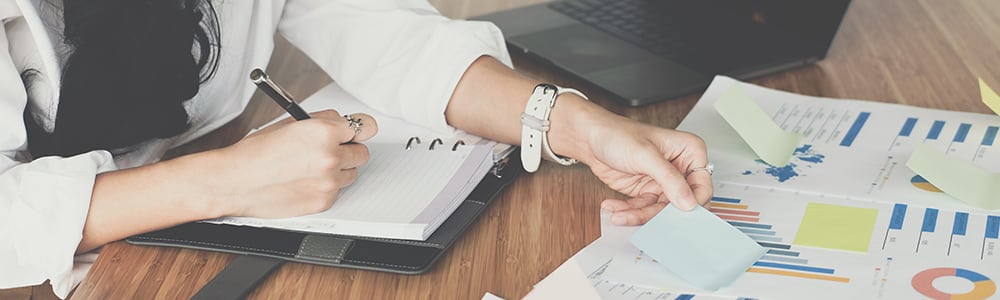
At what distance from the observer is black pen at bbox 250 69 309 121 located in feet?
2.98

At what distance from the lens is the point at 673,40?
1.35m

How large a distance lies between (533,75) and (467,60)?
196 millimetres

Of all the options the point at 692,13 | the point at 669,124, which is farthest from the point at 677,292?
the point at 692,13

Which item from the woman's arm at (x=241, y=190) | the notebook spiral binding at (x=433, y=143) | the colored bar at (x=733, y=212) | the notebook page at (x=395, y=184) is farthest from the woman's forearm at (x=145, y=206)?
the colored bar at (x=733, y=212)

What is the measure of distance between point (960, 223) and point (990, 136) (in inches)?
9.0

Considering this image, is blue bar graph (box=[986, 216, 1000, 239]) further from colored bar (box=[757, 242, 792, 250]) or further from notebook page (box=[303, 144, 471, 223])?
notebook page (box=[303, 144, 471, 223])

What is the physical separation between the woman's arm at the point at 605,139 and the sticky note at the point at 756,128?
121 millimetres

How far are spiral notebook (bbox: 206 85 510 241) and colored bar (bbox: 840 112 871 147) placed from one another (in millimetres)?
361

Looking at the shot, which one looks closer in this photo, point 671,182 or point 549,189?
point 671,182

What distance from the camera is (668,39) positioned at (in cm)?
135

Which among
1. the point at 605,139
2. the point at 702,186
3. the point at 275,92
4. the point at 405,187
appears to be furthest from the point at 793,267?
the point at 275,92

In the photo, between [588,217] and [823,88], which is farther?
[823,88]

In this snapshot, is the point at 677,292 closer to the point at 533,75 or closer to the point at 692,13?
the point at 533,75

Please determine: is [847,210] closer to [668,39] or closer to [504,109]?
[504,109]
